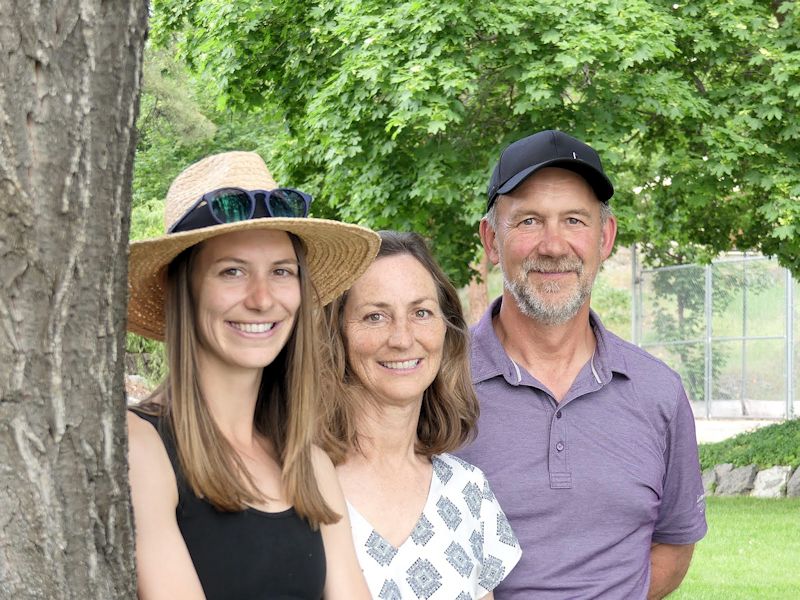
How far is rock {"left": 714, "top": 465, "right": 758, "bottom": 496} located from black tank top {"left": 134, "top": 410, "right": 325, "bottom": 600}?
44.3 ft

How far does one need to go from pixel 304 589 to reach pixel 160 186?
85.5 ft

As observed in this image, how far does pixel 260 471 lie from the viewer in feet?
9.02

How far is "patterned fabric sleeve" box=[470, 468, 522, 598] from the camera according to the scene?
3.29 metres

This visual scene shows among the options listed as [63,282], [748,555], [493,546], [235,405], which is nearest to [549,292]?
[493,546]

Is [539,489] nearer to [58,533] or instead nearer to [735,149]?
[58,533]

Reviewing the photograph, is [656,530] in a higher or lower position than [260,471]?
lower

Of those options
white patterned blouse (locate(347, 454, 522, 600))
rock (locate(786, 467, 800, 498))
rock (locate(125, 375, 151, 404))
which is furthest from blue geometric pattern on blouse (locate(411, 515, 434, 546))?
rock (locate(125, 375, 151, 404))

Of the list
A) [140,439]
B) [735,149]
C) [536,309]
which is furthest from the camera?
[735,149]

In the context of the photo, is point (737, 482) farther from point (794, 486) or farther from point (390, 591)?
point (390, 591)

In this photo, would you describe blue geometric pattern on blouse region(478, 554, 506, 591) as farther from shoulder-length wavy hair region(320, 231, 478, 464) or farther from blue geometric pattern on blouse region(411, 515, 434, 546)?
shoulder-length wavy hair region(320, 231, 478, 464)

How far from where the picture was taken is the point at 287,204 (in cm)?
281

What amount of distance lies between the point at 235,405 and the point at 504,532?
0.94 meters

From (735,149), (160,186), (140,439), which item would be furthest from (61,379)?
(160,186)

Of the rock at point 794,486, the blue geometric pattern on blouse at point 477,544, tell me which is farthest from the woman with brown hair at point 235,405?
the rock at point 794,486
